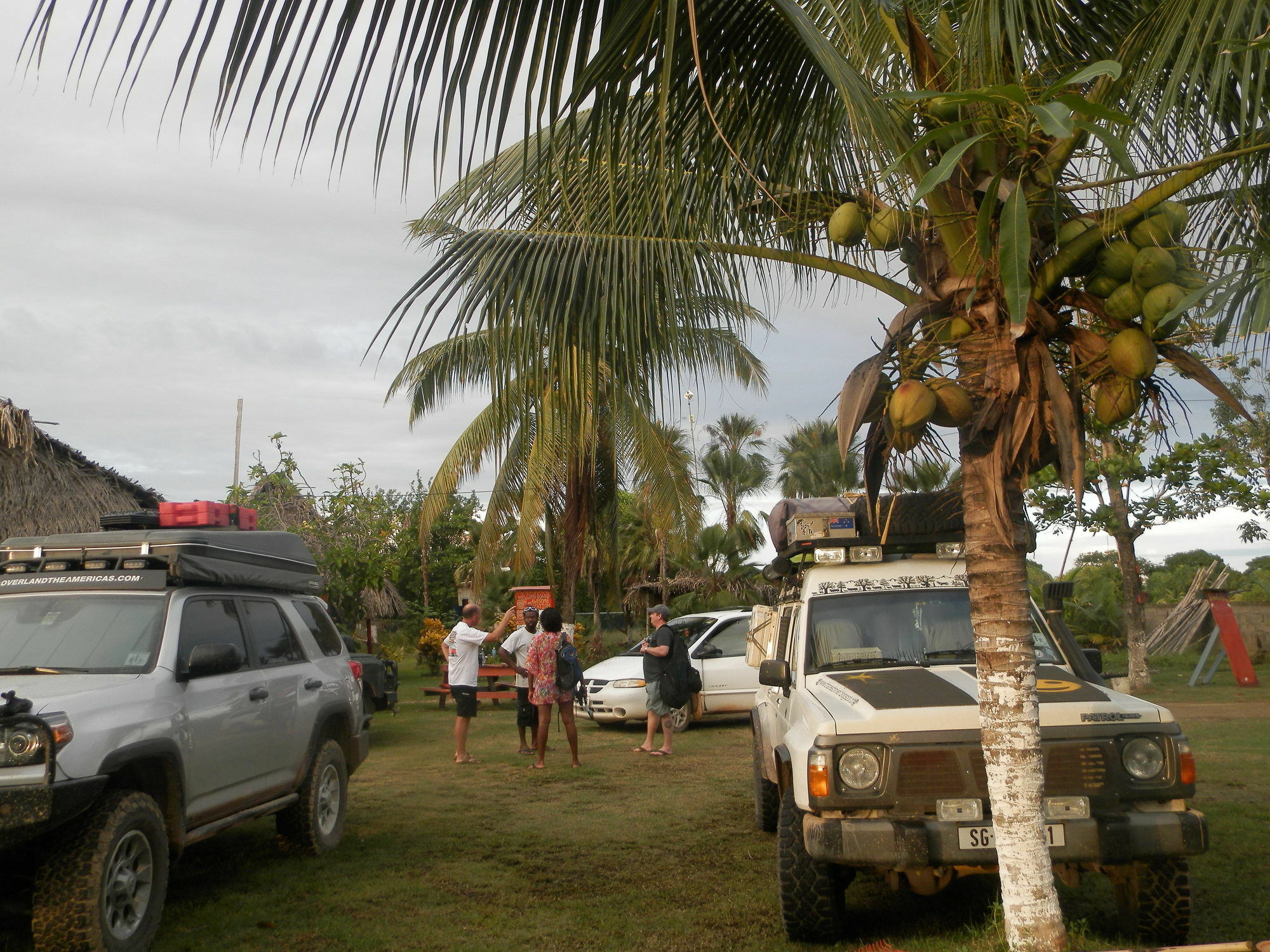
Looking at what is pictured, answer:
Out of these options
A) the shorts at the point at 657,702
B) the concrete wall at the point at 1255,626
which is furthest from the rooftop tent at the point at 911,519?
the concrete wall at the point at 1255,626

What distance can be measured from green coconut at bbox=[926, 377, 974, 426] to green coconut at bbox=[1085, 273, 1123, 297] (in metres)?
0.55

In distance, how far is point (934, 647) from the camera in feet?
20.3

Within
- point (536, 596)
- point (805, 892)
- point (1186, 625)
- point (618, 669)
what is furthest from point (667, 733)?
point (1186, 625)

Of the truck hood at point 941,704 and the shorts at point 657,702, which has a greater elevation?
the truck hood at point 941,704

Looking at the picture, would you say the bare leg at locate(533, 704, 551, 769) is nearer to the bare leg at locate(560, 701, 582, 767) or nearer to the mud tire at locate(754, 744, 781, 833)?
the bare leg at locate(560, 701, 582, 767)

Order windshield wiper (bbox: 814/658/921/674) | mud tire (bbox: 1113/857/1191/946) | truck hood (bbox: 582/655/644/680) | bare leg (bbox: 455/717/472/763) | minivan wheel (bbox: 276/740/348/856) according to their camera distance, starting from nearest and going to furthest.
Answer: mud tire (bbox: 1113/857/1191/946), windshield wiper (bbox: 814/658/921/674), minivan wheel (bbox: 276/740/348/856), bare leg (bbox: 455/717/472/763), truck hood (bbox: 582/655/644/680)

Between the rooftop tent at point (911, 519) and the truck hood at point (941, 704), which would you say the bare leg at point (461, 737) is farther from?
the truck hood at point (941, 704)

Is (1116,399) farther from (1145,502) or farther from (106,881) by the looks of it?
(1145,502)

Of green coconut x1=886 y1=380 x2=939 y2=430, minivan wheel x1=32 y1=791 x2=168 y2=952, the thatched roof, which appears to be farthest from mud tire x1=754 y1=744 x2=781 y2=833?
the thatched roof

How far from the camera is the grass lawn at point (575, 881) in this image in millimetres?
5395

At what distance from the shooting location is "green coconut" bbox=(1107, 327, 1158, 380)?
137 inches

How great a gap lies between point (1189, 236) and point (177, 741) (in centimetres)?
566

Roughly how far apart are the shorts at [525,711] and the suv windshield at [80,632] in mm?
6362

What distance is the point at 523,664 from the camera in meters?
11.8
